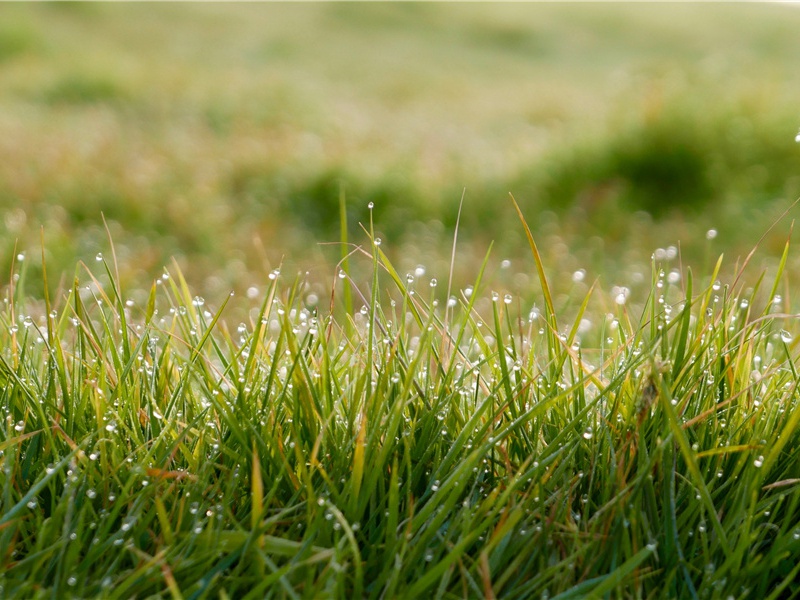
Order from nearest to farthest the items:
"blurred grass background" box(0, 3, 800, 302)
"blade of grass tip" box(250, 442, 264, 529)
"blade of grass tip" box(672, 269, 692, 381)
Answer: "blade of grass tip" box(250, 442, 264, 529), "blade of grass tip" box(672, 269, 692, 381), "blurred grass background" box(0, 3, 800, 302)

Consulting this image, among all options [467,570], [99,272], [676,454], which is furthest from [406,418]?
[99,272]

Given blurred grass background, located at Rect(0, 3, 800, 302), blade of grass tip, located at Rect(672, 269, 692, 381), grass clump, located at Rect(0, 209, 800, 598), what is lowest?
grass clump, located at Rect(0, 209, 800, 598)

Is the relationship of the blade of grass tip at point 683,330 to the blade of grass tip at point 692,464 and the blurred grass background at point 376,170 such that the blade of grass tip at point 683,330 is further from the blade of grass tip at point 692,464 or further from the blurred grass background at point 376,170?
the blurred grass background at point 376,170

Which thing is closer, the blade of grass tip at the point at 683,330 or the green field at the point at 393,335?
the green field at the point at 393,335

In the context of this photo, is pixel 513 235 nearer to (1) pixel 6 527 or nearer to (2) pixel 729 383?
(2) pixel 729 383

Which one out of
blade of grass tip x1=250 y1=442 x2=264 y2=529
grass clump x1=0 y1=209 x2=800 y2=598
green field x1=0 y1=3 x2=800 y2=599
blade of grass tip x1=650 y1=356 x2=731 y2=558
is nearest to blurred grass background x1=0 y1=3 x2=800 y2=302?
green field x1=0 y1=3 x2=800 y2=599

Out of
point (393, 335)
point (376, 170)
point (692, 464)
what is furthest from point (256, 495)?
point (376, 170)

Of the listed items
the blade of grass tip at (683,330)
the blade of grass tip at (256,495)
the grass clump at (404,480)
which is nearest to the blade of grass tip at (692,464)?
the grass clump at (404,480)

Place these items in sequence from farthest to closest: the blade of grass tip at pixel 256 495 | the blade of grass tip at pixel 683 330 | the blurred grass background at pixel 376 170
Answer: the blurred grass background at pixel 376 170
the blade of grass tip at pixel 683 330
the blade of grass tip at pixel 256 495

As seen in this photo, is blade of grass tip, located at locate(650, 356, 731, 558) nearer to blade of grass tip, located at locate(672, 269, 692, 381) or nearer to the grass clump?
the grass clump
